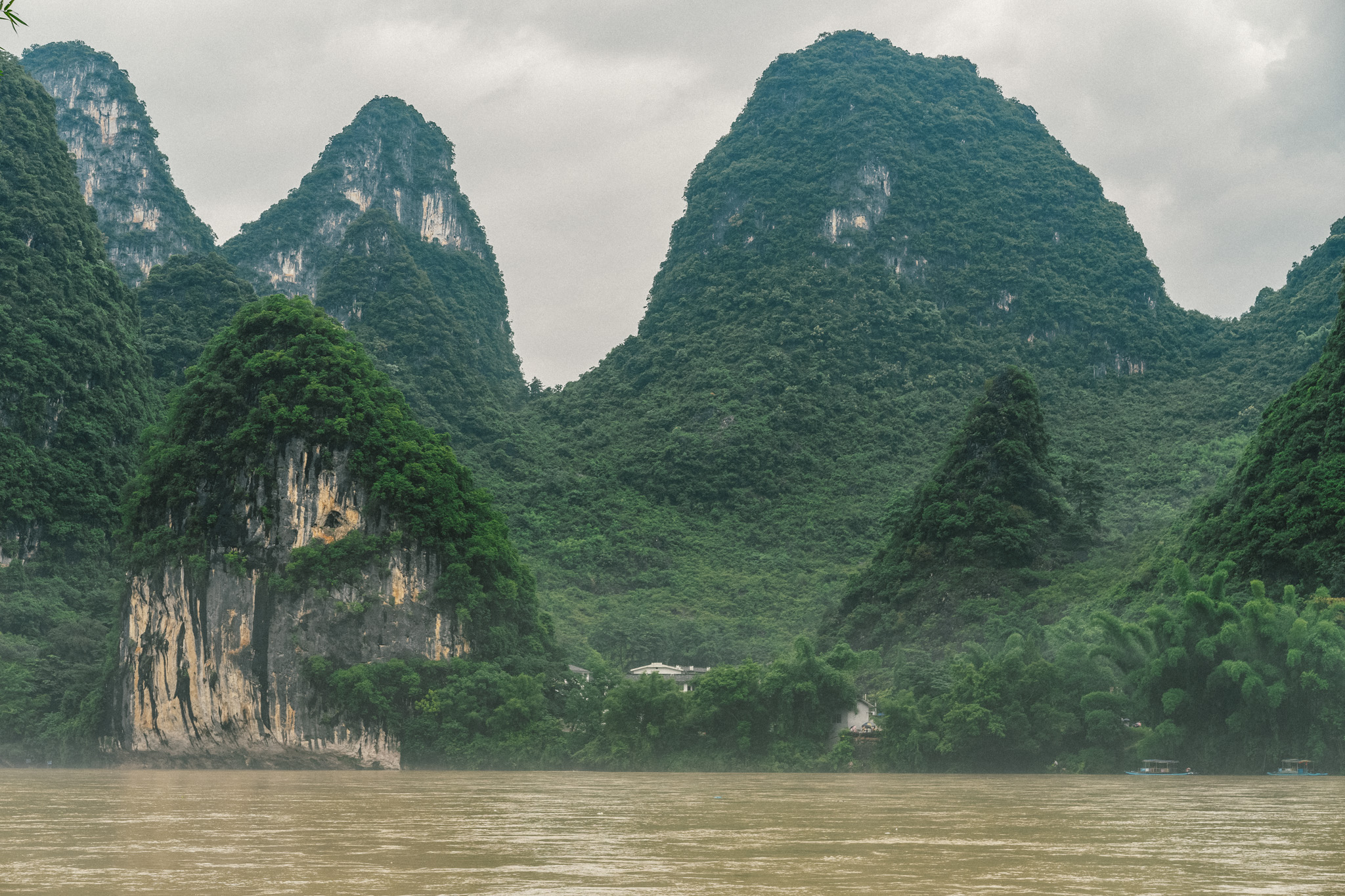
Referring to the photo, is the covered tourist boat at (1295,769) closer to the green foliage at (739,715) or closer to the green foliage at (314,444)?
the green foliage at (739,715)

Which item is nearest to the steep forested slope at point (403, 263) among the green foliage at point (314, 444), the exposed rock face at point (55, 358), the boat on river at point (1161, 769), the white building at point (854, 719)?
the exposed rock face at point (55, 358)

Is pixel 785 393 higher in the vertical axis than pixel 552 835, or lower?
higher

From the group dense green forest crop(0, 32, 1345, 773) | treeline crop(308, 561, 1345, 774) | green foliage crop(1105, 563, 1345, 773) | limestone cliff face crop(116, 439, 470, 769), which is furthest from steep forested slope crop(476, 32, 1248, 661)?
green foliage crop(1105, 563, 1345, 773)

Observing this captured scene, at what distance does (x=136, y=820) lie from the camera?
19156 mm

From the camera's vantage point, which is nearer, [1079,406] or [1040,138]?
[1079,406]

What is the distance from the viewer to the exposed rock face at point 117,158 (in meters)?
105

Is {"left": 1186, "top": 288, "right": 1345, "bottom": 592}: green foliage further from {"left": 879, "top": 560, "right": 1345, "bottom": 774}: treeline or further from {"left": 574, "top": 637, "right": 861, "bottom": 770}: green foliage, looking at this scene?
{"left": 574, "top": 637, "right": 861, "bottom": 770}: green foliage

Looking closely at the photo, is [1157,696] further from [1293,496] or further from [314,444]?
[314,444]

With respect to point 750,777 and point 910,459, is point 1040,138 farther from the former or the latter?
point 750,777

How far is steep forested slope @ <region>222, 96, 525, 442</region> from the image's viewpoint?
94.4 meters

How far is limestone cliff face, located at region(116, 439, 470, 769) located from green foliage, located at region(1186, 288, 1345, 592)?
25259mm

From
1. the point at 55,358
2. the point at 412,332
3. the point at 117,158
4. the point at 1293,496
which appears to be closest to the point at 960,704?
the point at 1293,496

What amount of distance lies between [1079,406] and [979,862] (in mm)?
76193

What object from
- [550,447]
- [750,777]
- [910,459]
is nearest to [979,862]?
[750,777]
